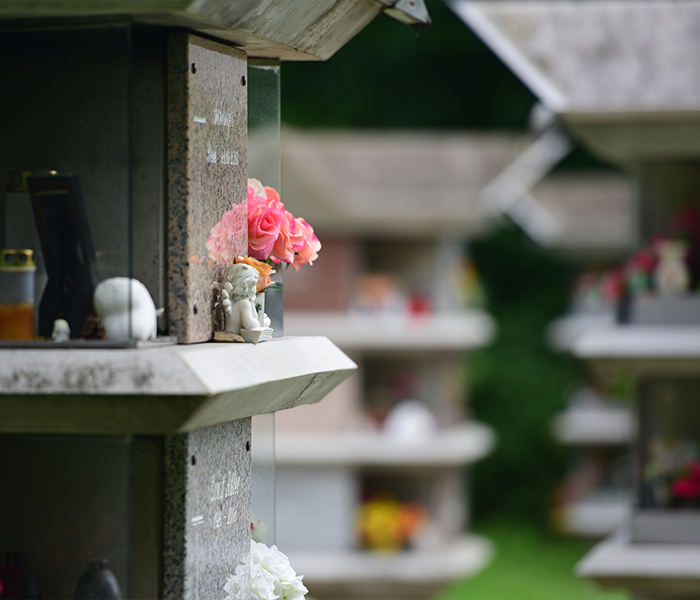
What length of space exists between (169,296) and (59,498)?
0.43m

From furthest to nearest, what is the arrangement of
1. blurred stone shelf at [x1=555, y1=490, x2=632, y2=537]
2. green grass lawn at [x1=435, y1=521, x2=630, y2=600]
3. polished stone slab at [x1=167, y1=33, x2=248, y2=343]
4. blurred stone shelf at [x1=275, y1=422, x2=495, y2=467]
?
blurred stone shelf at [x1=555, y1=490, x2=632, y2=537], green grass lawn at [x1=435, y1=521, x2=630, y2=600], blurred stone shelf at [x1=275, y1=422, x2=495, y2=467], polished stone slab at [x1=167, y1=33, x2=248, y2=343]

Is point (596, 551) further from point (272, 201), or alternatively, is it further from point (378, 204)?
point (378, 204)

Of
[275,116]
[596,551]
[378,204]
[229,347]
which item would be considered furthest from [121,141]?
[378,204]

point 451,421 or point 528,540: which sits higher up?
point 451,421

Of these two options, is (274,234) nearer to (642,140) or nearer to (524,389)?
(642,140)

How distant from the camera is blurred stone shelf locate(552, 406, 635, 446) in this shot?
10.4 metres

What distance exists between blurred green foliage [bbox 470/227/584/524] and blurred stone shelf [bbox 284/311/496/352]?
13.7 feet

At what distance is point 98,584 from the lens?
1.85m

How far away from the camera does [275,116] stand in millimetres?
2508

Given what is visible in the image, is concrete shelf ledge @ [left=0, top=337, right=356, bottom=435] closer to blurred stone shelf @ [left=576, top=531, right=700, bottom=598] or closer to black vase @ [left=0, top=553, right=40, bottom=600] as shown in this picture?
black vase @ [left=0, top=553, right=40, bottom=600]

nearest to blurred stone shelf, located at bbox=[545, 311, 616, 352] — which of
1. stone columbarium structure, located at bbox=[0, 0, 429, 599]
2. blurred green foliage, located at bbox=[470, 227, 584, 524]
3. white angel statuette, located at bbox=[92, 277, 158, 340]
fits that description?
blurred green foliage, located at bbox=[470, 227, 584, 524]

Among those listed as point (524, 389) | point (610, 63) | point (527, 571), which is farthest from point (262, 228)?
point (524, 389)

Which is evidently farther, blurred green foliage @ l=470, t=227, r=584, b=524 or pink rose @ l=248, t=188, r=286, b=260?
blurred green foliage @ l=470, t=227, r=584, b=524

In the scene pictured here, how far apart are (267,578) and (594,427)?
28.5ft
